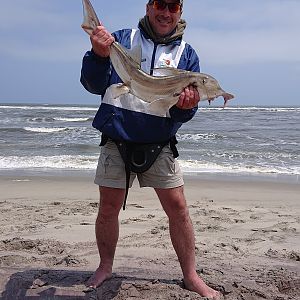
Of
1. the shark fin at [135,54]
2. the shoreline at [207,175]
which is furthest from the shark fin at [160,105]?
the shoreline at [207,175]

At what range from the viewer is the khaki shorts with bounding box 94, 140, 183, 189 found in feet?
11.7

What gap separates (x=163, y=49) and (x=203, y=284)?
1867 millimetres

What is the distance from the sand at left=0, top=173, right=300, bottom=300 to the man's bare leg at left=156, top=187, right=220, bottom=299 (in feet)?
0.33

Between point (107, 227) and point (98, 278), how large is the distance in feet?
1.38

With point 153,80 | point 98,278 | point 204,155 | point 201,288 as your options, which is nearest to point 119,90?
point 153,80

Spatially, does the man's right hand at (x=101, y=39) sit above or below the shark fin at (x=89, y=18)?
below

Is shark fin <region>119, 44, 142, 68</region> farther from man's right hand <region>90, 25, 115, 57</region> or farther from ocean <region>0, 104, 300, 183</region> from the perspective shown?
ocean <region>0, 104, 300, 183</region>

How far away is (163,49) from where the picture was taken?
3465 mm

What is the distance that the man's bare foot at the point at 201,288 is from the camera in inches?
141

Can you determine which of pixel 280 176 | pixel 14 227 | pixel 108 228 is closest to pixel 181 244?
pixel 108 228

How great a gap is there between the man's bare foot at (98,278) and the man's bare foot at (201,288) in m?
0.64

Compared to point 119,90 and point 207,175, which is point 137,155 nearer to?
point 119,90

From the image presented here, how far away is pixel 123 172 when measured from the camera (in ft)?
11.7

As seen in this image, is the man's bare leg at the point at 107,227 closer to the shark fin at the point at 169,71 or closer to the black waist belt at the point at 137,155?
the black waist belt at the point at 137,155
